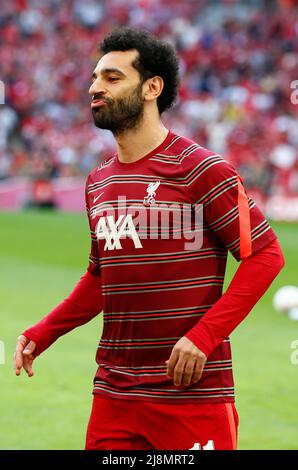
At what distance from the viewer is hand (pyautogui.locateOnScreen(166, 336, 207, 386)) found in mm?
3482

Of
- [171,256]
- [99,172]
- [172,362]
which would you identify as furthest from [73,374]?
[172,362]

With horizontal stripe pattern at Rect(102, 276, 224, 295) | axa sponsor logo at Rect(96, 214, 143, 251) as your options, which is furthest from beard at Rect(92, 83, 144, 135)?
horizontal stripe pattern at Rect(102, 276, 224, 295)

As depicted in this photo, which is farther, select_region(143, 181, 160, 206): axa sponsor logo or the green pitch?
the green pitch

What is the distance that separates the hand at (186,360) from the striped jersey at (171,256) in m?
0.17

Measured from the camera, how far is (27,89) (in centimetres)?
2866

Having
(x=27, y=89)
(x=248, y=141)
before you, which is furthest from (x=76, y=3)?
(x=248, y=141)

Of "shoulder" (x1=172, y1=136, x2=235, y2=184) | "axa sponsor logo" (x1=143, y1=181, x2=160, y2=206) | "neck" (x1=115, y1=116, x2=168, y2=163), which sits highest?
"neck" (x1=115, y1=116, x2=168, y2=163)

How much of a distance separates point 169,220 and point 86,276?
0.67 m

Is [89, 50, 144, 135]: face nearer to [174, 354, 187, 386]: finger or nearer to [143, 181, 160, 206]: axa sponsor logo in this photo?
[143, 181, 160, 206]: axa sponsor logo

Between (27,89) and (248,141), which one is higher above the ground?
(27,89)

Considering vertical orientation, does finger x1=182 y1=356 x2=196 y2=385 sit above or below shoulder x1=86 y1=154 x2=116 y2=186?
below

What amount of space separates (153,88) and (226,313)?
992mm

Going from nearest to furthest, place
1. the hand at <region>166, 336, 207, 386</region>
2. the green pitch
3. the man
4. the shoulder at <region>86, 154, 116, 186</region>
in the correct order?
1. the hand at <region>166, 336, 207, 386</region>
2. the man
3. the shoulder at <region>86, 154, 116, 186</region>
4. the green pitch
